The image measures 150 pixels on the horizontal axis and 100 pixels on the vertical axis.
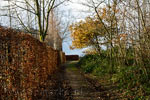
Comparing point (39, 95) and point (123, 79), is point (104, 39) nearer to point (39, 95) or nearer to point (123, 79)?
point (123, 79)

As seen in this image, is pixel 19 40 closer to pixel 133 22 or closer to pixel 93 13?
pixel 133 22

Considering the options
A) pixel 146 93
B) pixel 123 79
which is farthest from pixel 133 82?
pixel 146 93

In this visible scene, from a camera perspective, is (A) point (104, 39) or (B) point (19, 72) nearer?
(B) point (19, 72)

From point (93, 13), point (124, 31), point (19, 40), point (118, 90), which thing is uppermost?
point (93, 13)

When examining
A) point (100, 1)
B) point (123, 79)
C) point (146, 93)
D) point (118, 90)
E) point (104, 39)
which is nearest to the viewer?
point (146, 93)

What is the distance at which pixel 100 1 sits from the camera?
8.62 metres

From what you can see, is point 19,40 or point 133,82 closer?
point 19,40

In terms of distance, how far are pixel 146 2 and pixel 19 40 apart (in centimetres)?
467

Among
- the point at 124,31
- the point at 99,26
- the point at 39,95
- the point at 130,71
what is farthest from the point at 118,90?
the point at 99,26

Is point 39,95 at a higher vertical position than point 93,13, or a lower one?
lower

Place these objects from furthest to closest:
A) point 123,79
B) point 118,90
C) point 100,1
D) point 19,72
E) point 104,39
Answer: point 104,39, point 100,1, point 123,79, point 118,90, point 19,72

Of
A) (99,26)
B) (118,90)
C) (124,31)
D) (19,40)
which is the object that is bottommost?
(118,90)

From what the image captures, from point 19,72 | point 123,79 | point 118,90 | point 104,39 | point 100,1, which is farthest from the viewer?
point 104,39

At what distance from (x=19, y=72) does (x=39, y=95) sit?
7.31 feet
